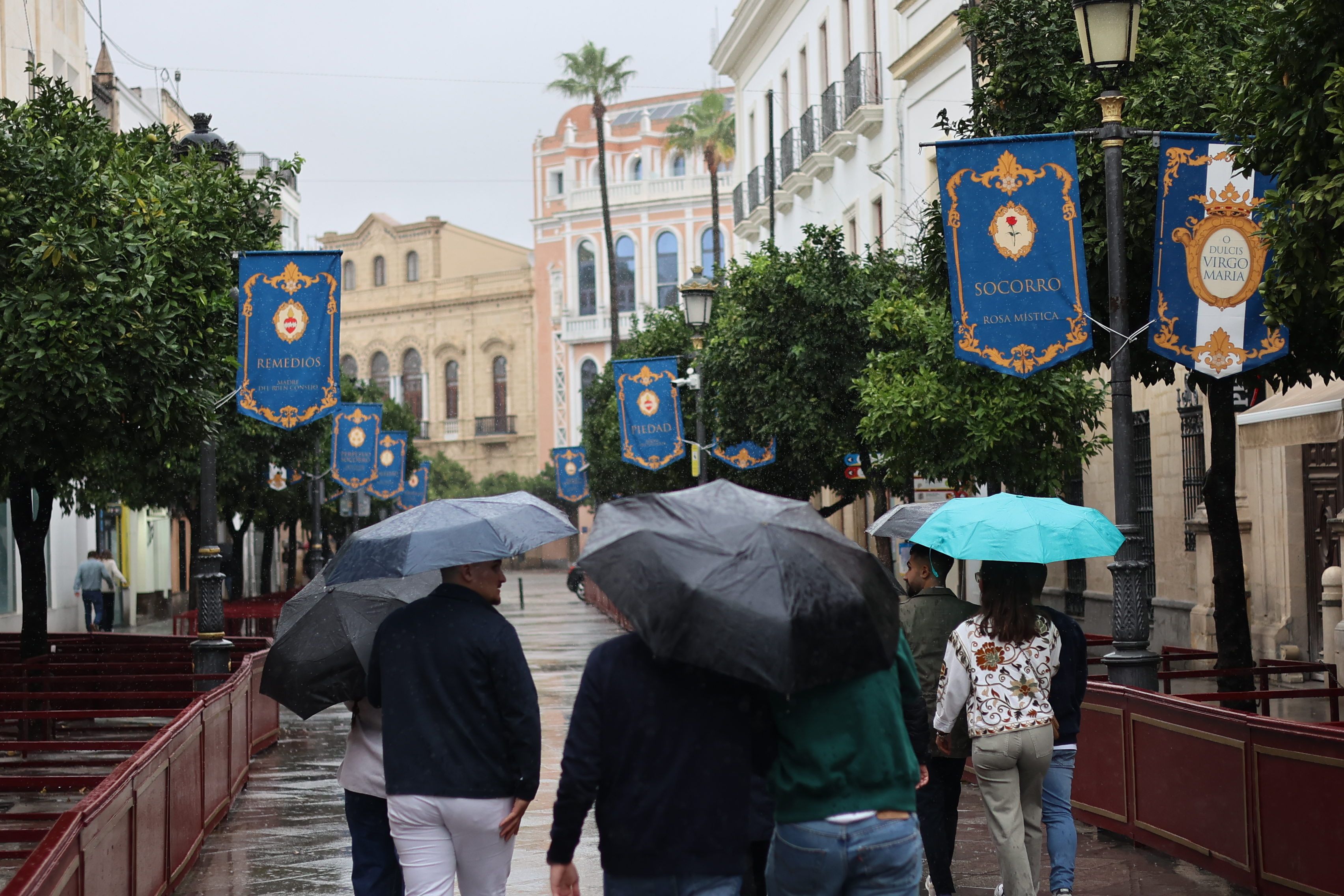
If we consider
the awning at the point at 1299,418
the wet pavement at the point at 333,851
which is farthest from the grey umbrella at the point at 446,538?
the awning at the point at 1299,418

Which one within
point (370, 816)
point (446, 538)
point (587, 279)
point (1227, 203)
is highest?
point (587, 279)

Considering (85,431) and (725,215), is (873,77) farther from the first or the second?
(725,215)

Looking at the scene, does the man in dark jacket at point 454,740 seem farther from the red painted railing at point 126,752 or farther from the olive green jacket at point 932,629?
the olive green jacket at point 932,629

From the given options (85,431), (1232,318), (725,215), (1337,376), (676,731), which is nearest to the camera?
(676,731)

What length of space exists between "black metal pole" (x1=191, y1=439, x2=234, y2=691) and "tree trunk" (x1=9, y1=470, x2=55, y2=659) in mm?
2978

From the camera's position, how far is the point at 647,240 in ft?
251

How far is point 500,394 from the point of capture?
86.0 meters

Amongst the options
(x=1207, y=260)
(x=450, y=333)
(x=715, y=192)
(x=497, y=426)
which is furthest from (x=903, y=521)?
(x=450, y=333)

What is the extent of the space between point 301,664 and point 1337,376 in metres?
6.31

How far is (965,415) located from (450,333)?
72.3m

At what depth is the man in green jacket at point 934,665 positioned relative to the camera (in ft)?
24.0

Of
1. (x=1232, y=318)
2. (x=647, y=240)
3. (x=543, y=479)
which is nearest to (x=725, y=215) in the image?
(x=647, y=240)

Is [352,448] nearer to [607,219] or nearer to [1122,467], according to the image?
[607,219]

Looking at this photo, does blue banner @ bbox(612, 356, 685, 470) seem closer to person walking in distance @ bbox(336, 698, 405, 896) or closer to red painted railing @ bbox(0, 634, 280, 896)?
red painted railing @ bbox(0, 634, 280, 896)
